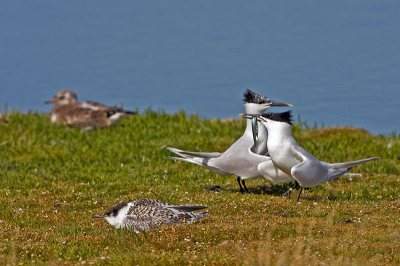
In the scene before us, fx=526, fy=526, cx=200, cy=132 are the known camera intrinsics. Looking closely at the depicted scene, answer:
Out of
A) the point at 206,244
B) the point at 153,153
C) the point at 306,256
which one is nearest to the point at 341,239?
the point at 306,256

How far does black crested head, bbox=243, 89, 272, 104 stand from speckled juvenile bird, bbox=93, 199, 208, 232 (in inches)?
164

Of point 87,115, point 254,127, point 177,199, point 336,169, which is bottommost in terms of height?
point 177,199

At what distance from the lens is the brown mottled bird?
2255cm

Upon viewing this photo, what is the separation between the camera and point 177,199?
39.8 ft

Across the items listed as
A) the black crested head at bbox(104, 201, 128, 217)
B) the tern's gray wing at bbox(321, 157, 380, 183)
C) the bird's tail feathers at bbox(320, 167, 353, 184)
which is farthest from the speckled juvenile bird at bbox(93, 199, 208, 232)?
the tern's gray wing at bbox(321, 157, 380, 183)

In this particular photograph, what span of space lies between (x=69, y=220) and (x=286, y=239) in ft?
15.6

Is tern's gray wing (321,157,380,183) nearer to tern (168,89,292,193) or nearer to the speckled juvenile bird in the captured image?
tern (168,89,292,193)

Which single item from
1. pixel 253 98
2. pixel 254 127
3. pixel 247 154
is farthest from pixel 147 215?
pixel 253 98

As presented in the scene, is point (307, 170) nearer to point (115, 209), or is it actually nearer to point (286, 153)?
point (286, 153)

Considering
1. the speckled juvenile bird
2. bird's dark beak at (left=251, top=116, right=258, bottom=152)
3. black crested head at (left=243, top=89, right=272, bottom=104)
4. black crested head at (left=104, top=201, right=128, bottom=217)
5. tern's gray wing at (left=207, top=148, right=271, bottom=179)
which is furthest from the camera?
black crested head at (left=243, top=89, right=272, bottom=104)

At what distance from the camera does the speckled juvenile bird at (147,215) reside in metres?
9.02

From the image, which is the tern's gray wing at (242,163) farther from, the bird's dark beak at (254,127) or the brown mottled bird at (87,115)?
the brown mottled bird at (87,115)

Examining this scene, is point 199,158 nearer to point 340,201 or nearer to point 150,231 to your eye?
point 340,201

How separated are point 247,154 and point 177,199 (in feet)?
6.43
